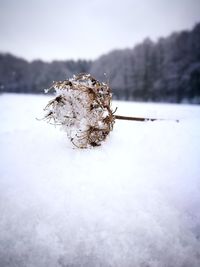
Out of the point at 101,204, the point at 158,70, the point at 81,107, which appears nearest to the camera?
the point at 101,204

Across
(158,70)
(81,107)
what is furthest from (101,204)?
(158,70)

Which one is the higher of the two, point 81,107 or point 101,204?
point 81,107

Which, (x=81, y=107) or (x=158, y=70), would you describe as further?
(x=158, y=70)

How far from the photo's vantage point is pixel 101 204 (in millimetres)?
4328

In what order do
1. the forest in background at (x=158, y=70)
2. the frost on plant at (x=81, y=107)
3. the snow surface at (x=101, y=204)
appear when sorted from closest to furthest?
the snow surface at (x=101, y=204)
the frost on plant at (x=81, y=107)
the forest in background at (x=158, y=70)

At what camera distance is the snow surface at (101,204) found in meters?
3.72

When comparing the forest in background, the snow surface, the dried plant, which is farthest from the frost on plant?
the forest in background

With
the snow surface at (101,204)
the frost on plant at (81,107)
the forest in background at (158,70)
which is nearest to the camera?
the snow surface at (101,204)

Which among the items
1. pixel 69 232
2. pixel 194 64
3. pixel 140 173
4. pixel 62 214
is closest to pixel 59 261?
pixel 69 232

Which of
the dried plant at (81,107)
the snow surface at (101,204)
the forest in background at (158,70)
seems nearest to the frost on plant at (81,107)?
the dried plant at (81,107)

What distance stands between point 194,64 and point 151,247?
153 ft

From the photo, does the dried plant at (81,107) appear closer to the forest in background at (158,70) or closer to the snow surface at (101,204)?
the snow surface at (101,204)

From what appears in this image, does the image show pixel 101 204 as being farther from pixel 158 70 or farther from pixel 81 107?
pixel 158 70

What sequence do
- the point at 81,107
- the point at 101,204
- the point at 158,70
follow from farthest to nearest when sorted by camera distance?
the point at 158,70 → the point at 81,107 → the point at 101,204
